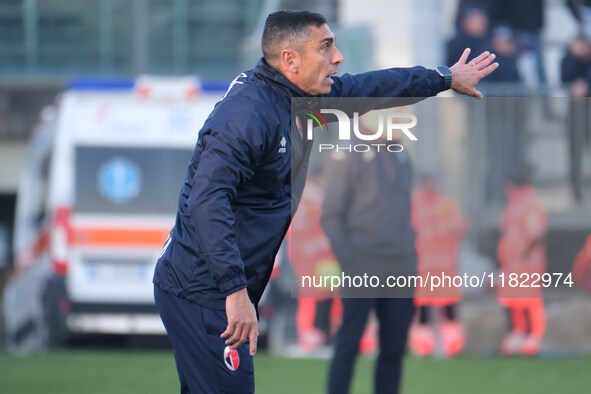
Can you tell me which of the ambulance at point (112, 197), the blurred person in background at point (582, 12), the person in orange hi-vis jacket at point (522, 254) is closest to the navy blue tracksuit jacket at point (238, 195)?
the person in orange hi-vis jacket at point (522, 254)

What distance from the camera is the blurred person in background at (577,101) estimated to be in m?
7.12

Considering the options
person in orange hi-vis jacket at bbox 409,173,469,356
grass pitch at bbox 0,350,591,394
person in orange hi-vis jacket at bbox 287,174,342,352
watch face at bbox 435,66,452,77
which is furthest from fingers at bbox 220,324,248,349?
grass pitch at bbox 0,350,591,394

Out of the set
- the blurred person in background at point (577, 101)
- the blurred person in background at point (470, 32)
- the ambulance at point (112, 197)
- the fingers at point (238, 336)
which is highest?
the blurred person in background at point (470, 32)

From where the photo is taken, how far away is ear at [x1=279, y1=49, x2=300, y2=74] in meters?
3.88

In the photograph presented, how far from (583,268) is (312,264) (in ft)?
5.35

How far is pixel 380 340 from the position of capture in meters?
5.73

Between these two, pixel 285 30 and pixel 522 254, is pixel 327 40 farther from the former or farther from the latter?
pixel 522 254

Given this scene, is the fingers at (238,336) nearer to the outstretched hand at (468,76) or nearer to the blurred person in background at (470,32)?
the outstretched hand at (468,76)

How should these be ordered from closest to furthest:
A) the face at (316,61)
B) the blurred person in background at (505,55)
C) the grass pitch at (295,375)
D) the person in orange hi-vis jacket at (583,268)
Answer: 1. the face at (316,61)
2. the person in orange hi-vis jacket at (583,268)
3. the grass pitch at (295,375)
4. the blurred person in background at (505,55)

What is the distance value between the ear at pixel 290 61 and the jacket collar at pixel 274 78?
32 mm

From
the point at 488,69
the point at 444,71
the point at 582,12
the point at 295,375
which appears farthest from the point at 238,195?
the point at 582,12

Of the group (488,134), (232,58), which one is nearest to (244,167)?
(488,134)

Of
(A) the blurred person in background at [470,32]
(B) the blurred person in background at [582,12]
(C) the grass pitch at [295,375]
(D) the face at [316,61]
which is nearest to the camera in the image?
(D) the face at [316,61]

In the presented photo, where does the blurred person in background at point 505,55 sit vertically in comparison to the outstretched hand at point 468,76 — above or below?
below
